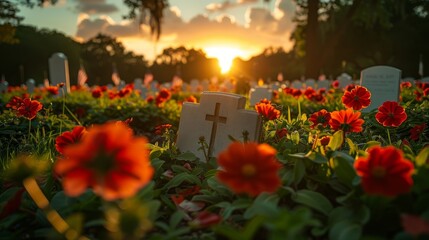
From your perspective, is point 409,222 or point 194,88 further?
point 194,88

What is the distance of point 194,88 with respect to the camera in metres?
17.1

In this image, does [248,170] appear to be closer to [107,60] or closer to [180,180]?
[180,180]

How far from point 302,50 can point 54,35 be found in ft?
55.1

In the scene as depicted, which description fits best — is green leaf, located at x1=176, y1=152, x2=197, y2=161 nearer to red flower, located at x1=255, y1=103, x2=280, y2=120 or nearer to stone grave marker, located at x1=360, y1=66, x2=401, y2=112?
red flower, located at x1=255, y1=103, x2=280, y2=120

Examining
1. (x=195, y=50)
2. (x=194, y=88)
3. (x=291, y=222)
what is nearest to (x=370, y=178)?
(x=291, y=222)

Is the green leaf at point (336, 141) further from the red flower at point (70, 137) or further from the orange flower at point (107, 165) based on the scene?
the orange flower at point (107, 165)

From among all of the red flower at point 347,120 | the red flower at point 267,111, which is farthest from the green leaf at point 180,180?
the red flower at point 347,120

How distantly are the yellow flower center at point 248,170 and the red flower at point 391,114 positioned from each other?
76.8 inches

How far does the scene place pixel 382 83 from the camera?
6953 millimetres

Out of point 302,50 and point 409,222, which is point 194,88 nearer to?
Result: point 302,50

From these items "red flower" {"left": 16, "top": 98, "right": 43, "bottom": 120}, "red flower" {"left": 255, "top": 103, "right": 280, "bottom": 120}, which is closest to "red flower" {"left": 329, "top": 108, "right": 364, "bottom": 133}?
"red flower" {"left": 255, "top": 103, "right": 280, "bottom": 120}

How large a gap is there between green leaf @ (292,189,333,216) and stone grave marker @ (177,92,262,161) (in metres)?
1.21

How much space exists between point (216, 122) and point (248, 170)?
211 centimetres

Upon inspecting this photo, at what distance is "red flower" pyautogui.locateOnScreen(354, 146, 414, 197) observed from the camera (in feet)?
5.17
